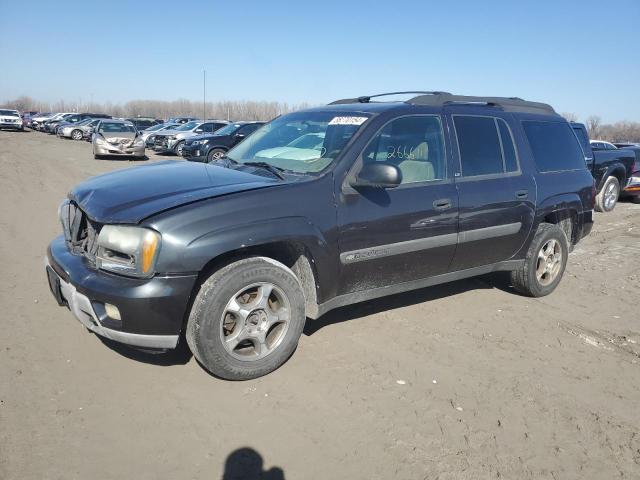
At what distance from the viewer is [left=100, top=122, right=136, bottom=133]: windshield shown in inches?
694

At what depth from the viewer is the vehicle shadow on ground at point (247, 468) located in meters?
2.39

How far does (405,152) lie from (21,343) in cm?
321

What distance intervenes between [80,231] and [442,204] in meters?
2.70

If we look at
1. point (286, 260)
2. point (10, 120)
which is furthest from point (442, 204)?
point (10, 120)

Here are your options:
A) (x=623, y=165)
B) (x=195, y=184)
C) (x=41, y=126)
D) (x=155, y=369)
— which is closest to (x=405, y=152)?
(x=195, y=184)

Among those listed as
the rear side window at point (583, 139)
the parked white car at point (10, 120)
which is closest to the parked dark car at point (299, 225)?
the rear side window at point (583, 139)

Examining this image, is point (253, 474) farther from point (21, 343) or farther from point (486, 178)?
point (486, 178)

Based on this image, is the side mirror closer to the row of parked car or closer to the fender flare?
the row of parked car

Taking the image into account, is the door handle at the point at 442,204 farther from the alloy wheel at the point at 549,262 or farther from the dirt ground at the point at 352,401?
the alloy wheel at the point at 549,262

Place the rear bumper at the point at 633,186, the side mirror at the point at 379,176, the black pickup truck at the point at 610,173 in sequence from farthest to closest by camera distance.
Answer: the rear bumper at the point at 633,186 < the black pickup truck at the point at 610,173 < the side mirror at the point at 379,176

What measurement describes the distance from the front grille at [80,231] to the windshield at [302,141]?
134 centimetres

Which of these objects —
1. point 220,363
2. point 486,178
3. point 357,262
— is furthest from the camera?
point 486,178

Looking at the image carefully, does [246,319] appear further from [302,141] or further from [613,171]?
[613,171]

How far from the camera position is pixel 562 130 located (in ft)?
17.3
